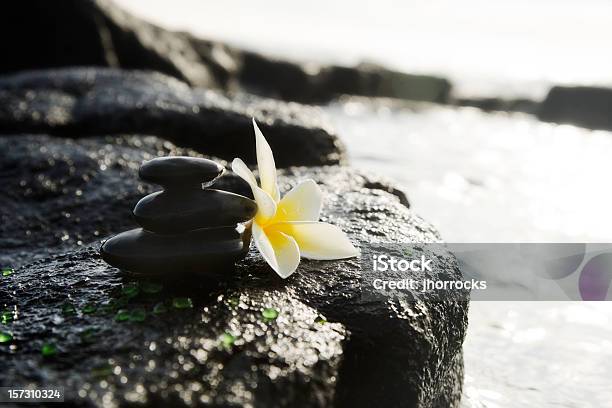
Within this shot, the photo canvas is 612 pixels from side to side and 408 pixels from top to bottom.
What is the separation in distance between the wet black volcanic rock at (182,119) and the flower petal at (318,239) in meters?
2.67

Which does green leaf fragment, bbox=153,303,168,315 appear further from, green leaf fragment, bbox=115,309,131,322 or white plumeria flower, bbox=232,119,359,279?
white plumeria flower, bbox=232,119,359,279

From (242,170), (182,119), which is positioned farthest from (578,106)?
(242,170)

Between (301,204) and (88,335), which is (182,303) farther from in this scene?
(301,204)

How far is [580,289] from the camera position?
4.72 metres

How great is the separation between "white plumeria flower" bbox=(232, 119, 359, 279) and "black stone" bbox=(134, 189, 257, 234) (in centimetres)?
8

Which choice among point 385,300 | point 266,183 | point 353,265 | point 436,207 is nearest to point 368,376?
point 385,300

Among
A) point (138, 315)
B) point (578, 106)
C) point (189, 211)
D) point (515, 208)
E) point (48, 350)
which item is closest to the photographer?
point (48, 350)

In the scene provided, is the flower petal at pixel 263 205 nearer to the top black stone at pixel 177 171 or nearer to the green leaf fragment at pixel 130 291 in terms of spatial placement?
the top black stone at pixel 177 171

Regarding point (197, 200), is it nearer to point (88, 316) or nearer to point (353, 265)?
point (88, 316)

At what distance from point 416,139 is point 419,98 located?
40.8 ft

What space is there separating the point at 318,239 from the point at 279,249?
18 centimetres

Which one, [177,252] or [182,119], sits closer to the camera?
[177,252]

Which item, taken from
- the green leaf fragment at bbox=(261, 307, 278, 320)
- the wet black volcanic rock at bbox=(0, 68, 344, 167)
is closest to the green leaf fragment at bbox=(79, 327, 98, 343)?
the green leaf fragment at bbox=(261, 307, 278, 320)

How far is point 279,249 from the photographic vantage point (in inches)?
88.7
